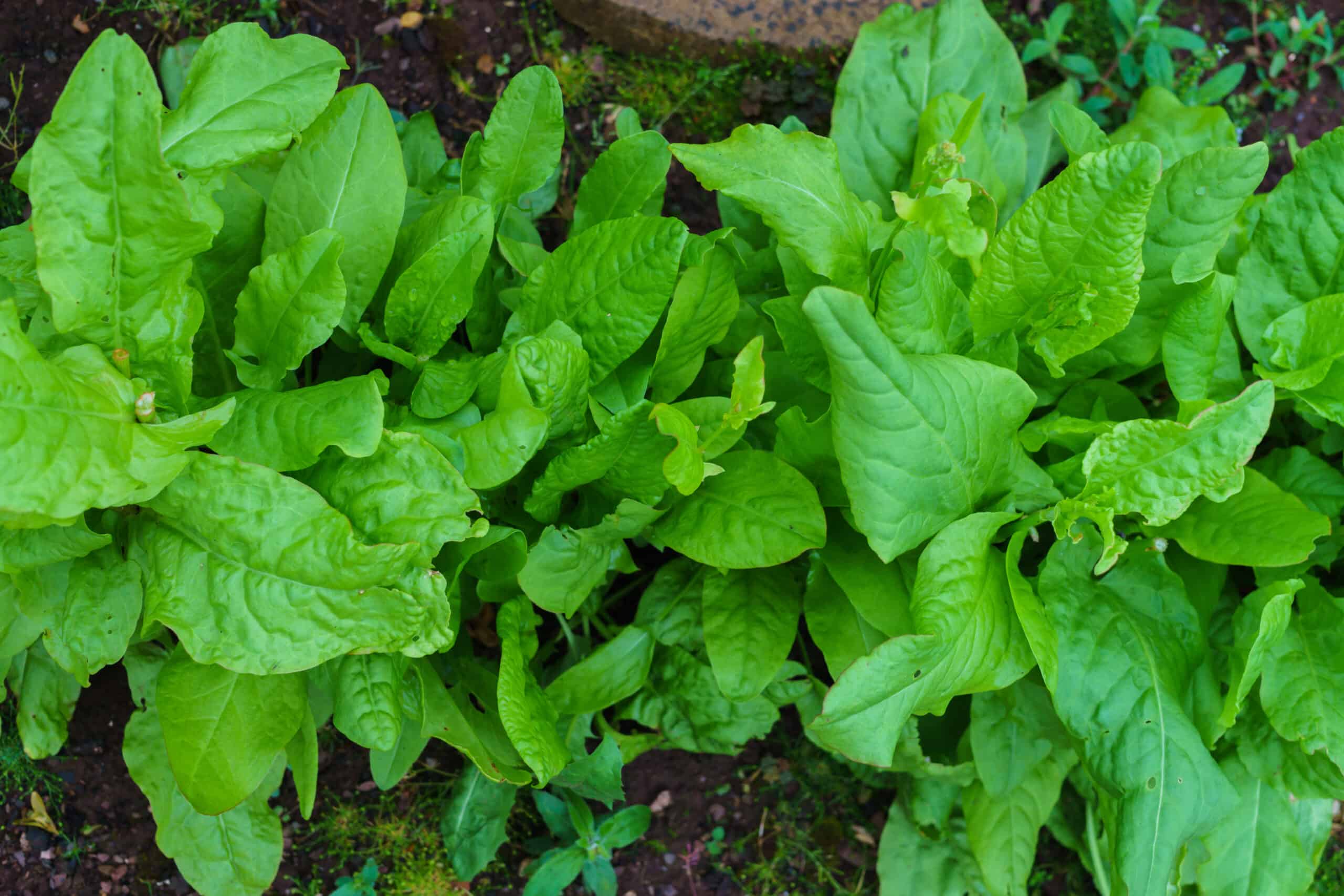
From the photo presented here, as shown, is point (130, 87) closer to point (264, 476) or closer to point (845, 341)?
point (264, 476)

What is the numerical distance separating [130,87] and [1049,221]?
147cm

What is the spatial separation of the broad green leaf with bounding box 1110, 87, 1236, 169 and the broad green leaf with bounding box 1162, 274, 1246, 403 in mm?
502

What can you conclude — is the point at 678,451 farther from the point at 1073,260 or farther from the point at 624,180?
the point at 1073,260

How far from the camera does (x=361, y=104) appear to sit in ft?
6.09

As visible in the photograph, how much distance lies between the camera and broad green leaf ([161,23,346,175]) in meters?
1.68

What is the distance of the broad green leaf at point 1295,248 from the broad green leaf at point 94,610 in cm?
215

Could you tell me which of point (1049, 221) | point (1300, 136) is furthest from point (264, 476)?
point (1300, 136)

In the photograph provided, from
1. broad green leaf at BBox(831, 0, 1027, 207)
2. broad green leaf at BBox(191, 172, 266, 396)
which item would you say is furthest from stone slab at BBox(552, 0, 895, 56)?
broad green leaf at BBox(191, 172, 266, 396)

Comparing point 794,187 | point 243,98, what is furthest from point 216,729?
point 794,187

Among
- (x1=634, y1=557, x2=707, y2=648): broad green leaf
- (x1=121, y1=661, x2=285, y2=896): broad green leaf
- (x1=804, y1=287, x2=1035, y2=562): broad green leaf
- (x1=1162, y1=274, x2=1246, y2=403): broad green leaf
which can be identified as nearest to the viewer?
(x1=804, y1=287, x2=1035, y2=562): broad green leaf

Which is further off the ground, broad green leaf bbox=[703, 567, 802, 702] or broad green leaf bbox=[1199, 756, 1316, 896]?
broad green leaf bbox=[703, 567, 802, 702]

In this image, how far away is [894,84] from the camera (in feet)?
7.50

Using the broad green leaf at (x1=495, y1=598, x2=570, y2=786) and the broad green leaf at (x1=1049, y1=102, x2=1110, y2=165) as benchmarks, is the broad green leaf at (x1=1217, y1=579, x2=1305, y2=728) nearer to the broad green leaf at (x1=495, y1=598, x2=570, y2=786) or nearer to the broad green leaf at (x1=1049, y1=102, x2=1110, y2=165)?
the broad green leaf at (x1=1049, y1=102, x2=1110, y2=165)

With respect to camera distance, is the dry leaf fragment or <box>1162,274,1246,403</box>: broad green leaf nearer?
<box>1162,274,1246,403</box>: broad green leaf
